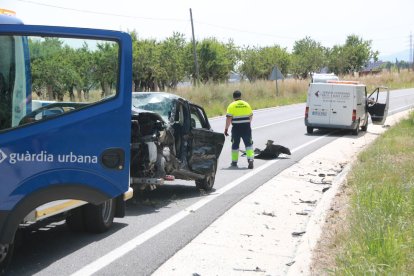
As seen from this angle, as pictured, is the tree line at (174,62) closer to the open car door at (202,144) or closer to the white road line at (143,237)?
the white road line at (143,237)

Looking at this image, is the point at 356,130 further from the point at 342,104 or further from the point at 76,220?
the point at 76,220

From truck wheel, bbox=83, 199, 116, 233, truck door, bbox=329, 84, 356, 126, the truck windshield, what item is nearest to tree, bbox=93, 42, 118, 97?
the truck windshield

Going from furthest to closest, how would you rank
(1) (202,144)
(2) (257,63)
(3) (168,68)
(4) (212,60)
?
(2) (257,63)
(4) (212,60)
(3) (168,68)
(1) (202,144)

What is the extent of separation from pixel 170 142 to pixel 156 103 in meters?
0.71

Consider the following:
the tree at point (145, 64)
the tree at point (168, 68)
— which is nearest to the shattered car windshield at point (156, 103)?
the tree at point (145, 64)

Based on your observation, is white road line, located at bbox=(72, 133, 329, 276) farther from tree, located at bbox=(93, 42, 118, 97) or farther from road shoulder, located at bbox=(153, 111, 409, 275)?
tree, located at bbox=(93, 42, 118, 97)

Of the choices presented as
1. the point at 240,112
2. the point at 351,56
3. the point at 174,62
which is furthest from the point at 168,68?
the point at 351,56

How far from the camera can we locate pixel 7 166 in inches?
214

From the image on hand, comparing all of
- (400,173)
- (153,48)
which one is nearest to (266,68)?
(153,48)

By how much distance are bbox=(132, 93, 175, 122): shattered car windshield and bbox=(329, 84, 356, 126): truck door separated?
15.1 m

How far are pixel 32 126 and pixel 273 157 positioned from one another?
1110 cm

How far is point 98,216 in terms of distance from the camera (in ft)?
23.8

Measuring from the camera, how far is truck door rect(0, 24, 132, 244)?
18.2 feet

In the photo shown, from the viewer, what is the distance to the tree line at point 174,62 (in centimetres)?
612
